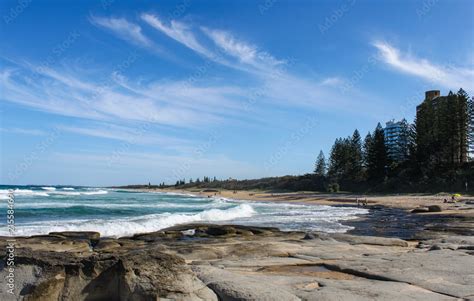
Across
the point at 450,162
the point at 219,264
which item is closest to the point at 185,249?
→ the point at 219,264

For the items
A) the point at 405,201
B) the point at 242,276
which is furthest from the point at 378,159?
the point at 242,276

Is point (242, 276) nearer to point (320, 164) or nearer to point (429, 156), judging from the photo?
point (429, 156)

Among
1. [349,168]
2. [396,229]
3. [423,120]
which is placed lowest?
[396,229]

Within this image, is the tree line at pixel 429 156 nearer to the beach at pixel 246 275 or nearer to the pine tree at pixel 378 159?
the pine tree at pixel 378 159

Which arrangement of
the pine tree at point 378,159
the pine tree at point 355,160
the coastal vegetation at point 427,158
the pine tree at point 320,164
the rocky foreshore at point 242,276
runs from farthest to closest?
the pine tree at point 320,164 < the pine tree at point 355,160 < the pine tree at point 378,159 < the coastal vegetation at point 427,158 < the rocky foreshore at point 242,276

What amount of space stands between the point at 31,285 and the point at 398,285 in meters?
5.79

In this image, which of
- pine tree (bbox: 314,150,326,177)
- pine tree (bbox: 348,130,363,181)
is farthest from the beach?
pine tree (bbox: 314,150,326,177)

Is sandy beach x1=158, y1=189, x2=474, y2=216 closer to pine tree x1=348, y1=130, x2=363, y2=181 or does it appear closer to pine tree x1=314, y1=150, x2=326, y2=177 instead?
pine tree x1=348, y1=130, x2=363, y2=181

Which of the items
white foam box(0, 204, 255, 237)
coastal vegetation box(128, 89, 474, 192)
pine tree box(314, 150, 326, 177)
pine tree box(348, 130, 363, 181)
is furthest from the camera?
pine tree box(314, 150, 326, 177)

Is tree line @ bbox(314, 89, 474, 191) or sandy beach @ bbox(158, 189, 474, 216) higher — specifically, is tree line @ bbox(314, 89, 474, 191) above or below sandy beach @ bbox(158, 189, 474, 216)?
above

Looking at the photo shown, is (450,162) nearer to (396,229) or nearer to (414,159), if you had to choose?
(414,159)

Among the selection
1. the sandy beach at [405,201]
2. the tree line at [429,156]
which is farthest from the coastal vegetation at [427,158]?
the sandy beach at [405,201]

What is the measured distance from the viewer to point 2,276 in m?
6.12

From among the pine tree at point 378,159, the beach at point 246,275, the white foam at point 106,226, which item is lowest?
the white foam at point 106,226
